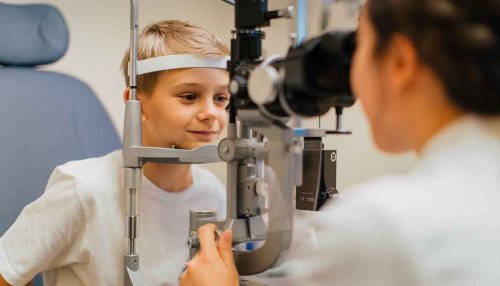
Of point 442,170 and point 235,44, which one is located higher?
point 235,44

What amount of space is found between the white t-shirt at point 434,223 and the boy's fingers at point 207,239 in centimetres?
29

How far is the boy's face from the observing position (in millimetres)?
1056

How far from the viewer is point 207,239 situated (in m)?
0.79

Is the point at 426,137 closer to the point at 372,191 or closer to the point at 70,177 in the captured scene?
the point at 372,191

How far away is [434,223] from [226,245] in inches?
14.6

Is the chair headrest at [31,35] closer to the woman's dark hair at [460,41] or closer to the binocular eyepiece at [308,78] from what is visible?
the binocular eyepiece at [308,78]

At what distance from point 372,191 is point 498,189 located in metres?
0.11

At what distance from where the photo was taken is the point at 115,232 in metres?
1.08

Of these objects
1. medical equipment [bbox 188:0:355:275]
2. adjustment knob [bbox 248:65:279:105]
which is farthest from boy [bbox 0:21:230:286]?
adjustment knob [bbox 248:65:279:105]

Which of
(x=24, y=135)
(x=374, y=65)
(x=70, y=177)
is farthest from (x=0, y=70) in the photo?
(x=374, y=65)

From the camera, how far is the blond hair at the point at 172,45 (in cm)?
107

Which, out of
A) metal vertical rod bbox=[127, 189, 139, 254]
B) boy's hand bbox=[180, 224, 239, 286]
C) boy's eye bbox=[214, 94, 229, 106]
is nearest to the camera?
boy's hand bbox=[180, 224, 239, 286]

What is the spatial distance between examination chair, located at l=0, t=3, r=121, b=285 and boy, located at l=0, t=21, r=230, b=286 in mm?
288

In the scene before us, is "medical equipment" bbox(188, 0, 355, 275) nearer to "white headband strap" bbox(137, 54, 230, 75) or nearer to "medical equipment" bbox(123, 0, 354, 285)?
"medical equipment" bbox(123, 0, 354, 285)
